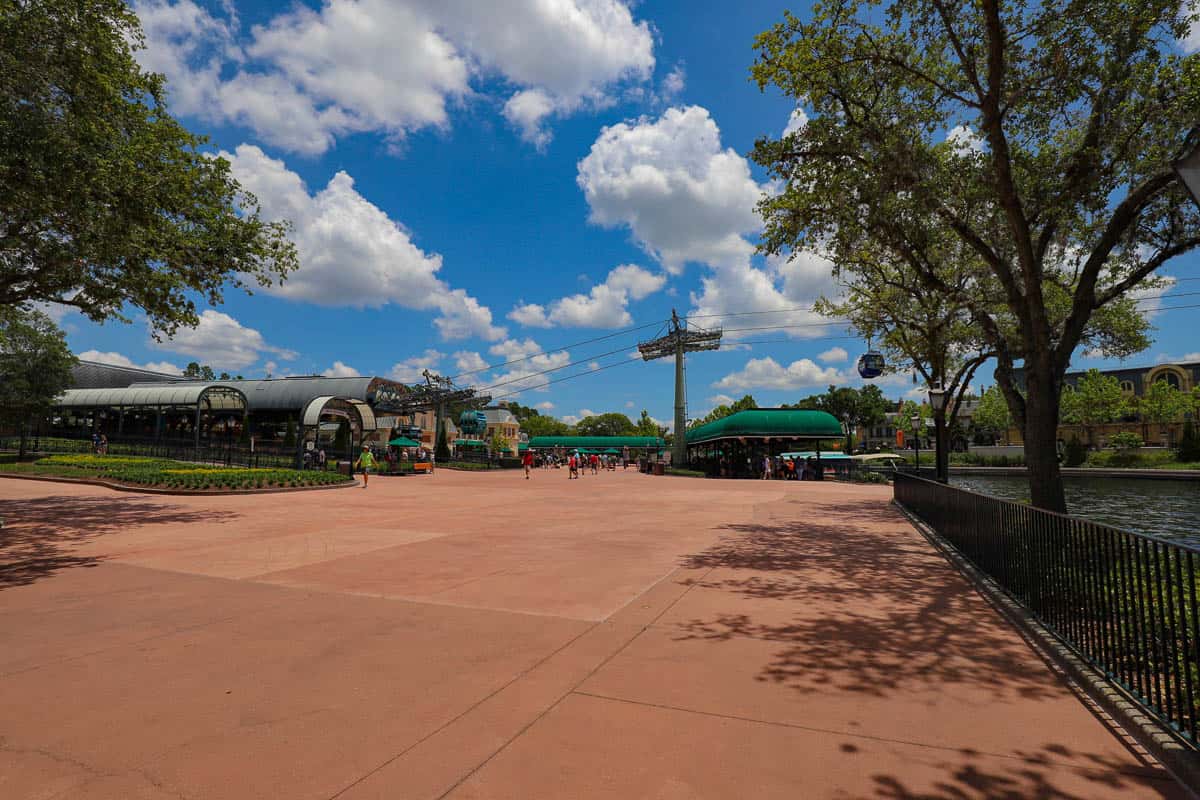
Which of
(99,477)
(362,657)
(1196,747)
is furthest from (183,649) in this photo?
(99,477)

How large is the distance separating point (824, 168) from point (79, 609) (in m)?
12.9

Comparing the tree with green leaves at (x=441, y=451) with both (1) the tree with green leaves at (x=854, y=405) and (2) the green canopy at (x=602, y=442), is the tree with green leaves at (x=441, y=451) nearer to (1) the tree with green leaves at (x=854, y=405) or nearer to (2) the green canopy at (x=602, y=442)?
(2) the green canopy at (x=602, y=442)

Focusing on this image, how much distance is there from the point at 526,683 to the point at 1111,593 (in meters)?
4.20

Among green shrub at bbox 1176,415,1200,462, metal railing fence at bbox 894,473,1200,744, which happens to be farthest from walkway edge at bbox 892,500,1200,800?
green shrub at bbox 1176,415,1200,462

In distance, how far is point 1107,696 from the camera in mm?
3732

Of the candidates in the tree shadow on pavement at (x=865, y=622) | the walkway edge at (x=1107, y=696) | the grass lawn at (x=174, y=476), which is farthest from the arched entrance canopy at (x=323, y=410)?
the walkway edge at (x=1107, y=696)

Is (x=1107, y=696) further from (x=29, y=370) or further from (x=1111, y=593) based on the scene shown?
(x=29, y=370)

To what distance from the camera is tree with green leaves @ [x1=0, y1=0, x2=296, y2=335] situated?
29.9ft

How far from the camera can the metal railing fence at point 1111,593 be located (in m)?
3.38

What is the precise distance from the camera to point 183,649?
4.54m

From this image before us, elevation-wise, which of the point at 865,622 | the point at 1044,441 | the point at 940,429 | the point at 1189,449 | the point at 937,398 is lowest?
the point at 865,622

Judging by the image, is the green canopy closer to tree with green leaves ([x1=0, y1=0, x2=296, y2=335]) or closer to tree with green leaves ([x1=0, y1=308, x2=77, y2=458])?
tree with green leaves ([x1=0, y1=308, x2=77, y2=458])

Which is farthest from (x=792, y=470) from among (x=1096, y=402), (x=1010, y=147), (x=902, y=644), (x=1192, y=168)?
(x=1096, y=402)

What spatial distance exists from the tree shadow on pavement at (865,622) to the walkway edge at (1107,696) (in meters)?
0.15
